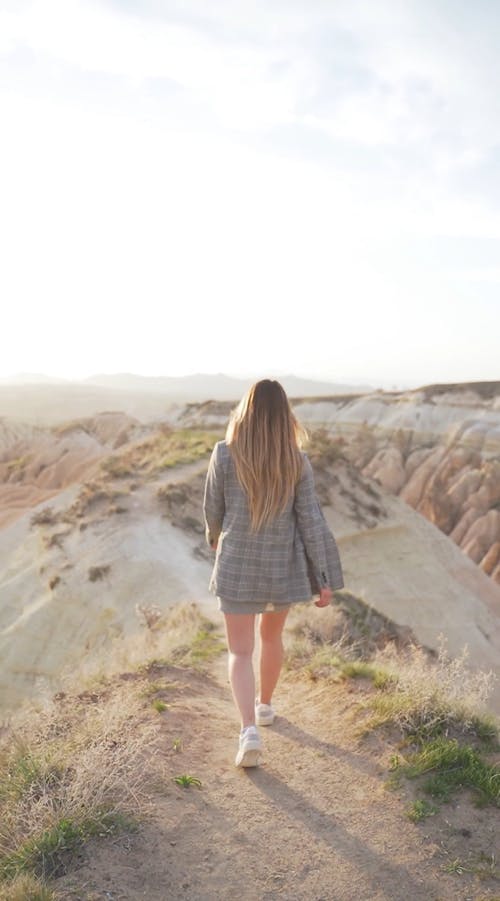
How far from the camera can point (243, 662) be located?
13.2 feet

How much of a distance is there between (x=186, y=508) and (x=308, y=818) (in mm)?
10532

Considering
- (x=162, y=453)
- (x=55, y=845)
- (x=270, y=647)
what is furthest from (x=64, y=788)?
(x=162, y=453)

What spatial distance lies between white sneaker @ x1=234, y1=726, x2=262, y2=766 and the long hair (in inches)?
44.5

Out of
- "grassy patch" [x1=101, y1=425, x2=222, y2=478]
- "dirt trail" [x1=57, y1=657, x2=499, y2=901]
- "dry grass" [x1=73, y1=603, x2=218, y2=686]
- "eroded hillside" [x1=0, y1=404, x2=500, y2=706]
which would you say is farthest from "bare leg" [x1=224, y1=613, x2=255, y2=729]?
"grassy patch" [x1=101, y1=425, x2=222, y2=478]

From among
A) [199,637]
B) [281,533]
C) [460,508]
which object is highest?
[281,533]

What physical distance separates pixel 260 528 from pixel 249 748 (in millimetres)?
1194

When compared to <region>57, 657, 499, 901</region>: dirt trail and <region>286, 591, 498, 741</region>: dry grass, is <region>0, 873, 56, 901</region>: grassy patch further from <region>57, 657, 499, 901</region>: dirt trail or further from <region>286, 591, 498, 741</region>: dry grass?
<region>286, 591, 498, 741</region>: dry grass

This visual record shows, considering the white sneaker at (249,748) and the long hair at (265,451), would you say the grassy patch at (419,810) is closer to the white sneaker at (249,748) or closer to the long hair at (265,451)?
the white sneaker at (249,748)

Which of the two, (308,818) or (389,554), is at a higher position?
(308,818)

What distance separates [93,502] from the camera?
14.2m

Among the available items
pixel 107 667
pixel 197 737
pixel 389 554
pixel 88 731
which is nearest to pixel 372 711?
pixel 197 737

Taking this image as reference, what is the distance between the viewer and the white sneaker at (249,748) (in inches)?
156

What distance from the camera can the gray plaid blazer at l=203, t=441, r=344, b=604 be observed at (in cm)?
391

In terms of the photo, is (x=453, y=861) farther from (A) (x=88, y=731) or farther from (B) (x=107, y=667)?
(B) (x=107, y=667)
